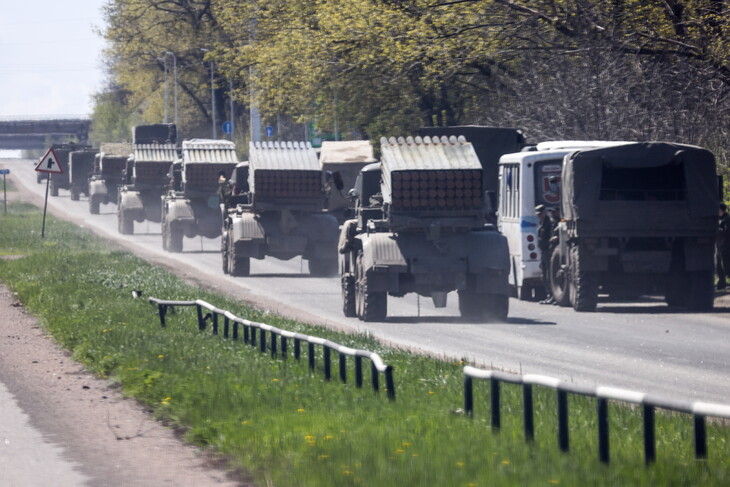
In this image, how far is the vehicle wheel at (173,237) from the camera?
38.0 m

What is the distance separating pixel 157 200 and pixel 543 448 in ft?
130

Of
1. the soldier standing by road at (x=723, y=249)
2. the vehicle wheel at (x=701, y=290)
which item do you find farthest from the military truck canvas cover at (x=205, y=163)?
the vehicle wheel at (x=701, y=290)

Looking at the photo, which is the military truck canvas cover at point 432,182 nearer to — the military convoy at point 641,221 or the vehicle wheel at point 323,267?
the military convoy at point 641,221

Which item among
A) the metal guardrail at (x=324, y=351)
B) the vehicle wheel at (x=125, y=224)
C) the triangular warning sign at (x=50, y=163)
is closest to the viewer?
the metal guardrail at (x=324, y=351)

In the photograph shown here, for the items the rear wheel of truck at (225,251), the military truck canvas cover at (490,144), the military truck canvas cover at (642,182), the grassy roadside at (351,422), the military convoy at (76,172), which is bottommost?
→ the grassy roadside at (351,422)

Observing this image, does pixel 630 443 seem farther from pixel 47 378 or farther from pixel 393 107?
pixel 393 107

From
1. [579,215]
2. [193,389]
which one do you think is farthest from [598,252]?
[193,389]

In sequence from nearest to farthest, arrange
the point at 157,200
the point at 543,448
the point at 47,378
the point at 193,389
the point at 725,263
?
1. the point at 543,448
2. the point at 193,389
3. the point at 47,378
4. the point at 725,263
5. the point at 157,200

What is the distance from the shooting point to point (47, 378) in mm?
13719

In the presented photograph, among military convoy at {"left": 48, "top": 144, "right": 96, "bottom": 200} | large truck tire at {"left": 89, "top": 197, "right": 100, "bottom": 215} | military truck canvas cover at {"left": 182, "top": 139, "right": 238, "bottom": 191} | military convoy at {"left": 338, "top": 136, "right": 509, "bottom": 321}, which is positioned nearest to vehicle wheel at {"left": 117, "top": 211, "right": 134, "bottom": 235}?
military truck canvas cover at {"left": 182, "top": 139, "right": 238, "bottom": 191}

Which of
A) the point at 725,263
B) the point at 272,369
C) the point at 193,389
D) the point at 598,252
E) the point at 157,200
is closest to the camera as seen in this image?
the point at 193,389

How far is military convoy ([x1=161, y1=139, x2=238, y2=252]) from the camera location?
37.2 metres

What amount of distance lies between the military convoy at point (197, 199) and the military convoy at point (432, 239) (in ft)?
55.1

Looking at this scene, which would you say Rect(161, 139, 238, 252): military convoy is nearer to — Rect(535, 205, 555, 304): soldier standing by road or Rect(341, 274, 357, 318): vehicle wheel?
Rect(535, 205, 555, 304): soldier standing by road
